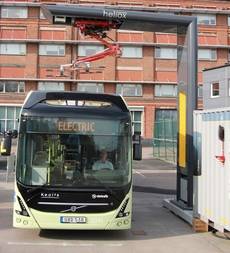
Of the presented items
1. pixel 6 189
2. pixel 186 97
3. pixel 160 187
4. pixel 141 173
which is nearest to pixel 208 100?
pixel 141 173

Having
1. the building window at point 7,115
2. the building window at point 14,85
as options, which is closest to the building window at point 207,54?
the building window at point 14,85

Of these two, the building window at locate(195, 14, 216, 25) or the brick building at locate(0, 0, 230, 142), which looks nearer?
the brick building at locate(0, 0, 230, 142)

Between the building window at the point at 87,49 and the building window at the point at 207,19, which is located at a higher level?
the building window at the point at 207,19

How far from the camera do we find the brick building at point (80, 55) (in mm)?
52781

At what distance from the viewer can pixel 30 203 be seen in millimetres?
9430

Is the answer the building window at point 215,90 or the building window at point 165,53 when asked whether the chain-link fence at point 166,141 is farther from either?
the building window at point 165,53

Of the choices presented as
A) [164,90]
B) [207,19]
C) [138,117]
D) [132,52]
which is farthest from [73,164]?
[207,19]

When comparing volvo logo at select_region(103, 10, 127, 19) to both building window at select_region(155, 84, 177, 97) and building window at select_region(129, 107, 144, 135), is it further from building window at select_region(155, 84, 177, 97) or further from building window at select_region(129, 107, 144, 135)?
building window at select_region(155, 84, 177, 97)

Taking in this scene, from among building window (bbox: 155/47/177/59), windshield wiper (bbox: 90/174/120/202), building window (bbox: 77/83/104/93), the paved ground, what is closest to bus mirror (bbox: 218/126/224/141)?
the paved ground

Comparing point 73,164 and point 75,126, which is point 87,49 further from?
point 73,164

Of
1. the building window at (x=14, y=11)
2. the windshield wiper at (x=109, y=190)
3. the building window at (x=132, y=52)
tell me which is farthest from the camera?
the building window at (x=132, y=52)

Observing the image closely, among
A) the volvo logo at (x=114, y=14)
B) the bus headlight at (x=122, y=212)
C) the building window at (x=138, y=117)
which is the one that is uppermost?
the volvo logo at (x=114, y=14)

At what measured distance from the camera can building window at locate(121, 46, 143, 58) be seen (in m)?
54.1

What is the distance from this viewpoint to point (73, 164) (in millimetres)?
9680
